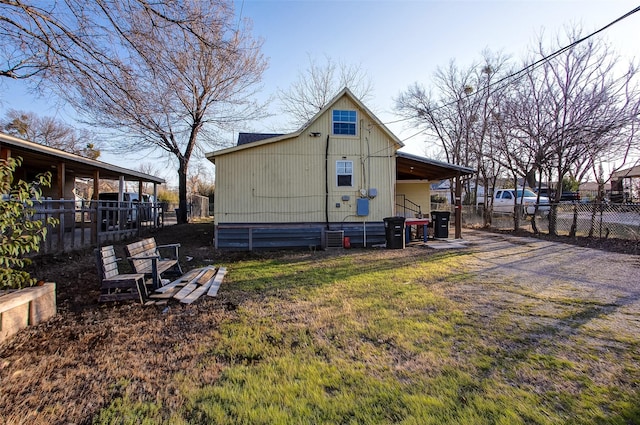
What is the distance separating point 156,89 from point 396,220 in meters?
8.03

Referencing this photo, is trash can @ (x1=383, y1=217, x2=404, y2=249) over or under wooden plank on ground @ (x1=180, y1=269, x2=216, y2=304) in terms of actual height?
over

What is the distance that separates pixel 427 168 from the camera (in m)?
14.0

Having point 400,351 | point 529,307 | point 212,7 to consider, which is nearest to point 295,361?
point 400,351

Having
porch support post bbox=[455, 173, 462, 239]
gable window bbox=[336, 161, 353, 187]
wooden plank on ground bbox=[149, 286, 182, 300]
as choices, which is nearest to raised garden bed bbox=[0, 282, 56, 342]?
wooden plank on ground bbox=[149, 286, 182, 300]

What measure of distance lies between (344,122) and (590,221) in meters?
9.87

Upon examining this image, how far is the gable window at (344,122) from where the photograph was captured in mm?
11523

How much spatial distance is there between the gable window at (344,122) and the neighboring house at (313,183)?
0.03 metres

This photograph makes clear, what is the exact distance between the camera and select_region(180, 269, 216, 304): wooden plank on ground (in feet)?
15.7

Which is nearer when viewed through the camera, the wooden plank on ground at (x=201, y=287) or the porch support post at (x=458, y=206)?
the wooden plank on ground at (x=201, y=287)

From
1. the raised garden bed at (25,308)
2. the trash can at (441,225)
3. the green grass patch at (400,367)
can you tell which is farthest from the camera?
the trash can at (441,225)

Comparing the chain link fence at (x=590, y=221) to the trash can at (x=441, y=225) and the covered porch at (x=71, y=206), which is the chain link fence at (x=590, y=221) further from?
the covered porch at (x=71, y=206)

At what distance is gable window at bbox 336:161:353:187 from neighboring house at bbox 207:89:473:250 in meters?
0.04

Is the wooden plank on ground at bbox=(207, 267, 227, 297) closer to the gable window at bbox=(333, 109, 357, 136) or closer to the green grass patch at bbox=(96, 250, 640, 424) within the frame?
the green grass patch at bbox=(96, 250, 640, 424)

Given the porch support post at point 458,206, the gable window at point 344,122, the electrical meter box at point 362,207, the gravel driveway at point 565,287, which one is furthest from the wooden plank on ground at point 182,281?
the porch support post at point 458,206
